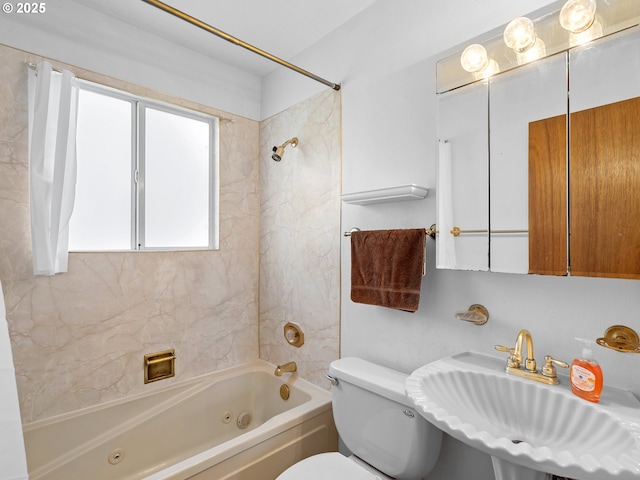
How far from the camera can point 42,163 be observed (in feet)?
4.93

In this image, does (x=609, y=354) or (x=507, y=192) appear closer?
(x=609, y=354)

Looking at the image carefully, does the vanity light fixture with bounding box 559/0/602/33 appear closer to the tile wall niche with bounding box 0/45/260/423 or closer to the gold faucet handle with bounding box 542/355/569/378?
the gold faucet handle with bounding box 542/355/569/378

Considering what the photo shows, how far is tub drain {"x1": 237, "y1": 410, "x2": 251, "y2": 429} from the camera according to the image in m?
2.14

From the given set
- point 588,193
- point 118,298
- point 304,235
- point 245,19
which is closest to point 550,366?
point 588,193

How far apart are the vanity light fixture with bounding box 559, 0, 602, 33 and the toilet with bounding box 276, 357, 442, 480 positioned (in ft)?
4.29

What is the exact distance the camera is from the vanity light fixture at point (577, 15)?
99 centimetres

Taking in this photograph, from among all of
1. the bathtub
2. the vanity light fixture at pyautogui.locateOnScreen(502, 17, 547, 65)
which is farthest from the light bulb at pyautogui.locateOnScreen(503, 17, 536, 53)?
the bathtub

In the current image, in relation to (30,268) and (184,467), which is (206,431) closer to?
(184,467)

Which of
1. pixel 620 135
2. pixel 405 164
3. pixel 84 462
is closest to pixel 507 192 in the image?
pixel 620 135

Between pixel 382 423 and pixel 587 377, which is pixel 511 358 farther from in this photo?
pixel 382 423

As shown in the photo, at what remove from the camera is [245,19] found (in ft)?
5.93

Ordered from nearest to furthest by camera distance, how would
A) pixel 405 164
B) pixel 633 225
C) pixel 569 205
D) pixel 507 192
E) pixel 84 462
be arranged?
pixel 633 225 < pixel 569 205 < pixel 507 192 < pixel 405 164 < pixel 84 462

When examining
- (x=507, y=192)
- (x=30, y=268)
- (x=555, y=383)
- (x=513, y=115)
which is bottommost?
(x=555, y=383)

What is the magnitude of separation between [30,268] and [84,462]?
3.18 ft
